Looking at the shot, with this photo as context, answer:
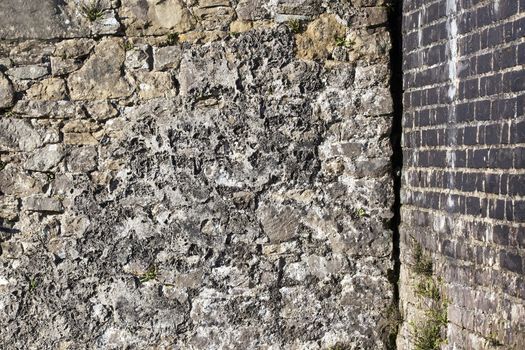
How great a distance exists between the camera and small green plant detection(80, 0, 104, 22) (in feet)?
17.8

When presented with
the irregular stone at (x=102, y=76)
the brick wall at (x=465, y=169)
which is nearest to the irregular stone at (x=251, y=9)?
the irregular stone at (x=102, y=76)

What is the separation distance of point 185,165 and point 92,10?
3.37 feet

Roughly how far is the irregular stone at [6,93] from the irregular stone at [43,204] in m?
0.55

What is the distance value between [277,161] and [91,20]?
52.4 inches

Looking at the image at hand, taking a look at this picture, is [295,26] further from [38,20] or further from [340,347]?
[340,347]

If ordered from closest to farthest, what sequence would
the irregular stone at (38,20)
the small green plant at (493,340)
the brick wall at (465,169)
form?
the brick wall at (465,169) → the small green plant at (493,340) → the irregular stone at (38,20)

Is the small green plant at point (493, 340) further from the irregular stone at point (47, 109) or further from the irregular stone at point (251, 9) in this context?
the irregular stone at point (47, 109)

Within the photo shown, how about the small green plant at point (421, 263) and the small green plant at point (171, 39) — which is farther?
the small green plant at point (171, 39)

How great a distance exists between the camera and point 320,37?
5449 mm

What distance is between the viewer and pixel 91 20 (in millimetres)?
5434

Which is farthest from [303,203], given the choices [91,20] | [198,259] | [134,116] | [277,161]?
[91,20]

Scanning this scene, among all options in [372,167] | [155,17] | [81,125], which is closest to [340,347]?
[372,167]

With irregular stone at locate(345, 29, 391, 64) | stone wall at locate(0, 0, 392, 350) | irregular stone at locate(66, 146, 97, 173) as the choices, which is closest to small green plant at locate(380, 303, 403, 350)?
stone wall at locate(0, 0, 392, 350)

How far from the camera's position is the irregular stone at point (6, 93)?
5.41m
